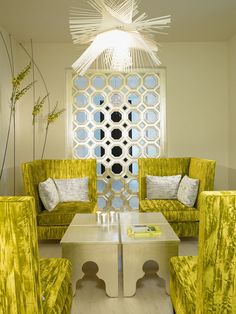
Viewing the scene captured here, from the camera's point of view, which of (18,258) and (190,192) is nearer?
(18,258)

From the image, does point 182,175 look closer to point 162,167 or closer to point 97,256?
point 162,167

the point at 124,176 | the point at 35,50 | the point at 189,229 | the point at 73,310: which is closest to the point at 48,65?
the point at 35,50

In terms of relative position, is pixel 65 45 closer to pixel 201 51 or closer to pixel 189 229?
pixel 201 51

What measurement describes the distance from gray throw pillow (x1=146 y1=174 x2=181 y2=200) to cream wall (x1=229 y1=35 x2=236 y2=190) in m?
1.03

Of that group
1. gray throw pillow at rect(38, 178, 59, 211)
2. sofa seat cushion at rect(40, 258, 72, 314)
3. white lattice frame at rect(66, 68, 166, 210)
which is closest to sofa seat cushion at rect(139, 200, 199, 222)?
gray throw pillow at rect(38, 178, 59, 211)

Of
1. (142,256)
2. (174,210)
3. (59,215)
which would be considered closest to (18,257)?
(142,256)

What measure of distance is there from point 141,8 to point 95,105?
5.47 feet

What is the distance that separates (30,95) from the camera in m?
4.95

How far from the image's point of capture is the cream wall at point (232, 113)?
4.77 m

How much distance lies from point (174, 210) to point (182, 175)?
2.89ft

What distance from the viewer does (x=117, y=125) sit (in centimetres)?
503

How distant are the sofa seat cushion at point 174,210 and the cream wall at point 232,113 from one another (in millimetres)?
1361

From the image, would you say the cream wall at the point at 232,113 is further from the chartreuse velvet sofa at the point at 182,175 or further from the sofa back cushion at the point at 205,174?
the sofa back cushion at the point at 205,174

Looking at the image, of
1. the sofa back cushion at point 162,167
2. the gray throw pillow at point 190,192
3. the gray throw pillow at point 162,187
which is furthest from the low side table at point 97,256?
the sofa back cushion at point 162,167
